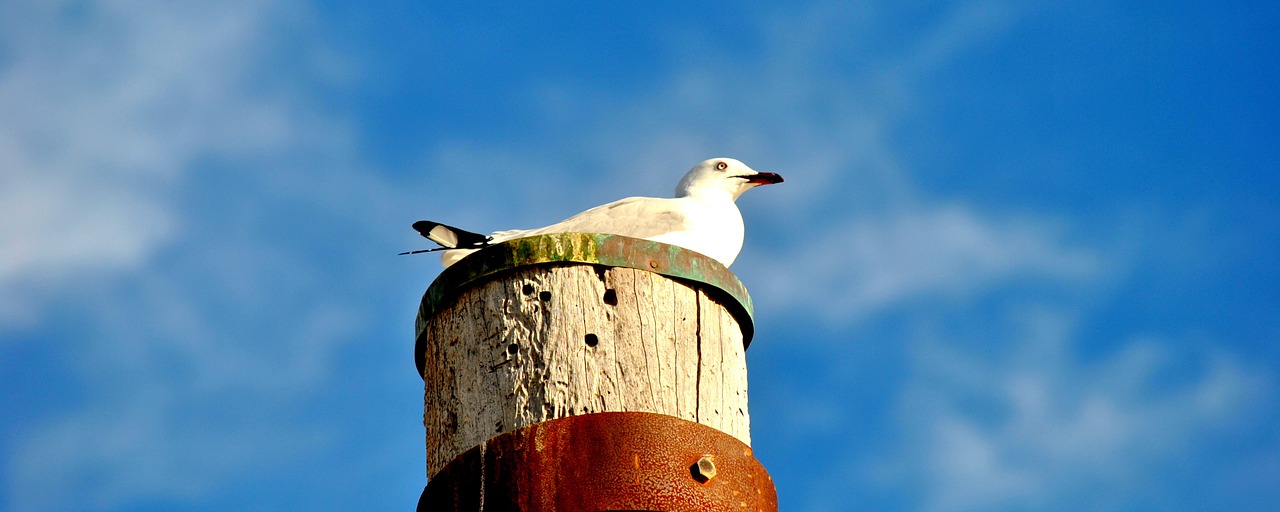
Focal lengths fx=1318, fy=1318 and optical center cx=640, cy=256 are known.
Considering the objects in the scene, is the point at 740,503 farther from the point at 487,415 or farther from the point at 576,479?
the point at 487,415

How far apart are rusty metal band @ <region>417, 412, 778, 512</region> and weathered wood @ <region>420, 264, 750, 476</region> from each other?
10cm

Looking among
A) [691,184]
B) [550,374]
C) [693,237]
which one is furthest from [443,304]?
[691,184]

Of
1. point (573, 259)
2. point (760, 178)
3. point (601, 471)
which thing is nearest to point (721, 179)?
point (760, 178)

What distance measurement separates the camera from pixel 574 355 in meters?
3.15

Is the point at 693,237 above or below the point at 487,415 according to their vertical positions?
above

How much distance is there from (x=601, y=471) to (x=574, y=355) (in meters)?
0.37

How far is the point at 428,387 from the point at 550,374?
454 mm

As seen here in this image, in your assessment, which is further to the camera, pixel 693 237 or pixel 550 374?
pixel 693 237

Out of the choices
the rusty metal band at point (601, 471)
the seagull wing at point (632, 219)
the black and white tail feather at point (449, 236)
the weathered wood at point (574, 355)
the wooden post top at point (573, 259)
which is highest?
the seagull wing at point (632, 219)

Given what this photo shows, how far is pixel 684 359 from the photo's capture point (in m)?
3.23

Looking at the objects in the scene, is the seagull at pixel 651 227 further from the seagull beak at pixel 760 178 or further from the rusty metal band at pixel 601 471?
the rusty metal band at pixel 601 471

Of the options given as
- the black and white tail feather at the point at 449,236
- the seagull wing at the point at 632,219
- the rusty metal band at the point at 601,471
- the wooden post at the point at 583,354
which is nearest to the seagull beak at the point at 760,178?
the seagull wing at the point at 632,219

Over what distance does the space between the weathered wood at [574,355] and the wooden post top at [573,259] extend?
0.06 ft

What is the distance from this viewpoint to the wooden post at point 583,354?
299cm
